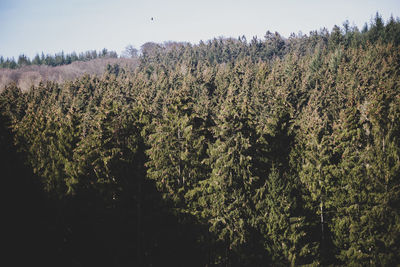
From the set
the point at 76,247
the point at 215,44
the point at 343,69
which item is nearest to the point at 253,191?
the point at 76,247

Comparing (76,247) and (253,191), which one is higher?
(253,191)

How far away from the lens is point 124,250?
2156 cm

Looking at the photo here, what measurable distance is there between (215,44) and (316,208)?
15413 cm

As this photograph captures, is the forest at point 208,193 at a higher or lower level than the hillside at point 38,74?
lower

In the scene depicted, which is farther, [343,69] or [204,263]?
[343,69]

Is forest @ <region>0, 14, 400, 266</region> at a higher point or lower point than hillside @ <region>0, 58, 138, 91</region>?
lower

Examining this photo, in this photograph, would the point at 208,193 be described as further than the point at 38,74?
No

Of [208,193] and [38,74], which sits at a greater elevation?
[38,74]

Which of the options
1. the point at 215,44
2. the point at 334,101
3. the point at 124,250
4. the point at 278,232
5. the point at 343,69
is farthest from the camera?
the point at 215,44

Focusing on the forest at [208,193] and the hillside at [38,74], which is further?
the hillside at [38,74]

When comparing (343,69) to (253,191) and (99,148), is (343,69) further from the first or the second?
(99,148)

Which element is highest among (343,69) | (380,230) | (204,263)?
(343,69)

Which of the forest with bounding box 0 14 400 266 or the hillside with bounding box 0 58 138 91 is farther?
the hillside with bounding box 0 58 138 91

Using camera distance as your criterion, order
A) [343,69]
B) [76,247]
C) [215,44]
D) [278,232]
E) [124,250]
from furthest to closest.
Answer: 1. [215,44]
2. [343,69]
3. [124,250]
4. [76,247]
5. [278,232]
